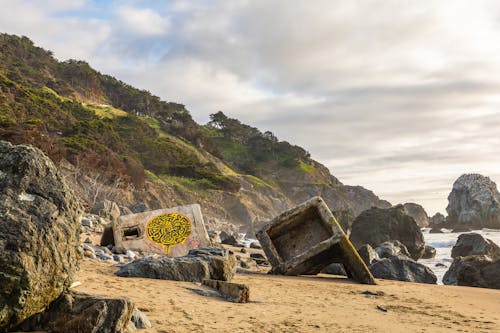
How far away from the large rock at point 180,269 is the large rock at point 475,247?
14.1 m

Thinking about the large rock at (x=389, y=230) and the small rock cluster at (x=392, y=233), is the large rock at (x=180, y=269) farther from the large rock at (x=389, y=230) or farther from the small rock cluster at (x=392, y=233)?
the large rock at (x=389, y=230)

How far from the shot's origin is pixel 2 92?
33094 millimetres

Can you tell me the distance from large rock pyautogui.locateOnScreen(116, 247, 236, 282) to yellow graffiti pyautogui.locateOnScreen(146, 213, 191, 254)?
350 centimetres

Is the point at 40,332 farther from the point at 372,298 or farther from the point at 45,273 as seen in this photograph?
the point at 372,298

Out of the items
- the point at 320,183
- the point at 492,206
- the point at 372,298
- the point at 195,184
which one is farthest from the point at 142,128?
the point at 372,298

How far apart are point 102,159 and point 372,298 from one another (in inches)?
1105

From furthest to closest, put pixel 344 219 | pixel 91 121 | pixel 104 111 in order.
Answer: pixel 104 111 < pixel 91 121 < pixel 344 219

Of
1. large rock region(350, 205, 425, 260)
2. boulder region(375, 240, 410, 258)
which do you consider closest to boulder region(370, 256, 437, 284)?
boulder region(375, 240, 410, 258)

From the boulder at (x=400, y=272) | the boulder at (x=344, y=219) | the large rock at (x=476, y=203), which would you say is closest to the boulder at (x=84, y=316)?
the boulder at (x=400, y=272)

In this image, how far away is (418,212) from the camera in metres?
69.1

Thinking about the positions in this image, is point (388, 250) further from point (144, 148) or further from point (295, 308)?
point (144, 148)

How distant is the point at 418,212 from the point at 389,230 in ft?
170

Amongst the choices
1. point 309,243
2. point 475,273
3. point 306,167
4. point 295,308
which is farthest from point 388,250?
point 306,167

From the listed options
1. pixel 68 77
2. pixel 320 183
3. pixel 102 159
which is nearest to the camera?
pixel 102 159
